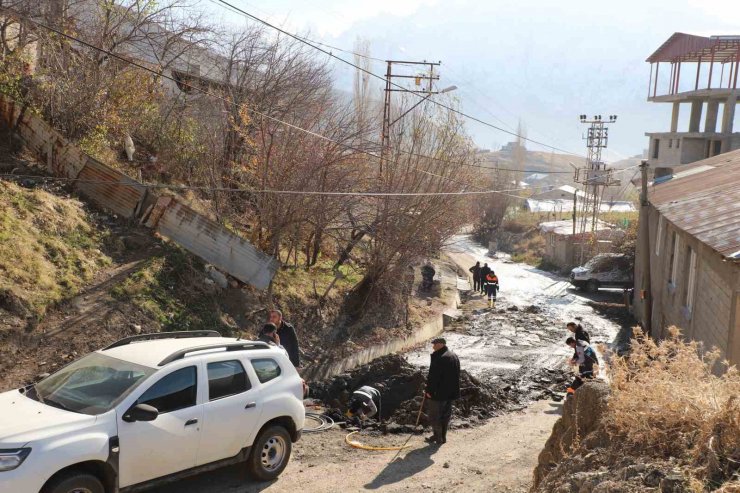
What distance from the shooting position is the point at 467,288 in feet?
110

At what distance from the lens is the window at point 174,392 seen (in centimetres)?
692

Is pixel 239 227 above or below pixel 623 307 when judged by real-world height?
above

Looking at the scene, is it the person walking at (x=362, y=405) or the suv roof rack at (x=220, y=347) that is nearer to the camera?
the suv roof rack at (x=220, y=347)

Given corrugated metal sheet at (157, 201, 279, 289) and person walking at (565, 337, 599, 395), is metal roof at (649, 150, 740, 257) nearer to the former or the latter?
person walking at (565, 337, 599, 395)

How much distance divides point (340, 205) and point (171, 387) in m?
11.4

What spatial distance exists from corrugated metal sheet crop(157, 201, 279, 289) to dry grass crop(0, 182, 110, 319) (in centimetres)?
155

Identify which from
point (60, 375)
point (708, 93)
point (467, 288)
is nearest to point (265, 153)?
point (60, 375)

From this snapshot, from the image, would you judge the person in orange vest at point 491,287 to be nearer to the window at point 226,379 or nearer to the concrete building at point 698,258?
the concrete building at point 698,258

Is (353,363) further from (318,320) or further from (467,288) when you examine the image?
(467,288)

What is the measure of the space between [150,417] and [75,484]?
862 millimetres

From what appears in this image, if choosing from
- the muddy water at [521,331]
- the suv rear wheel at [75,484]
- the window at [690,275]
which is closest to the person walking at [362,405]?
the muddy water at [521,331]

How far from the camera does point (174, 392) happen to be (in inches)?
280

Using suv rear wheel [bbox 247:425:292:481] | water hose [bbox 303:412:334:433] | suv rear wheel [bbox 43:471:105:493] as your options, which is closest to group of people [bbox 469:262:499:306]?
water hose [bbox 303:412:334:433]

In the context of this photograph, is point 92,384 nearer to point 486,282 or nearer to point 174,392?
point 174,392
